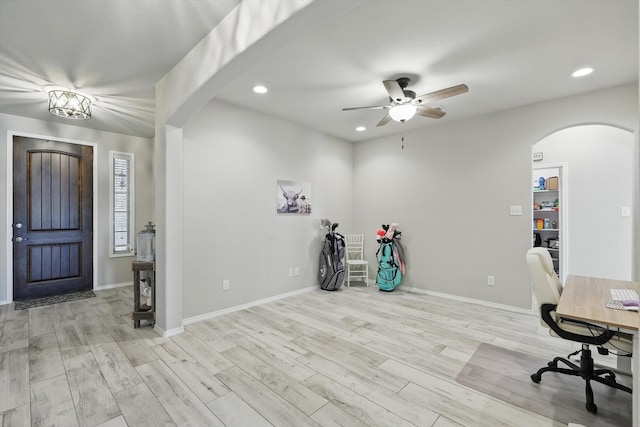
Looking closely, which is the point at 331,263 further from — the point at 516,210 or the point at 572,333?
the point at 572,333

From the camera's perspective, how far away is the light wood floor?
1.84 metres

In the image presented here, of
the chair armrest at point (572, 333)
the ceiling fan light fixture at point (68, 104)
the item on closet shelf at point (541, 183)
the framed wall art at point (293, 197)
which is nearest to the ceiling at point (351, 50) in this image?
the ceiling fan light fixture at point (68, 104)

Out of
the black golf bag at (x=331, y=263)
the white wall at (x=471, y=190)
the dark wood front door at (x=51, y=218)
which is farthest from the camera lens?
Answer: the black golf bag at (x=331, y=263)

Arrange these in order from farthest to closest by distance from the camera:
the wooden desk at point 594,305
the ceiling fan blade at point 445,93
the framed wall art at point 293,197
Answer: the framed wall art at point 293,197 < the ceiling fan blade at point 445,93 < the wooden desk at point 594,305

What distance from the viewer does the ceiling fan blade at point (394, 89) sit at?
2633 mm

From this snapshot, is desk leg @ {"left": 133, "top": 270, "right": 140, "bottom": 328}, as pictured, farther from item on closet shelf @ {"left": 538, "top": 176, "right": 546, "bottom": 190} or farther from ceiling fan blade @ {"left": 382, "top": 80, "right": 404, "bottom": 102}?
item on closet shelf @ {"left": 538, "top": 176, "right": 546, "bottom": 190}

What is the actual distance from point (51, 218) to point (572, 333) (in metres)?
6.33

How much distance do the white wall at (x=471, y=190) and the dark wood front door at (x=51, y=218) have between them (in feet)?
15.8

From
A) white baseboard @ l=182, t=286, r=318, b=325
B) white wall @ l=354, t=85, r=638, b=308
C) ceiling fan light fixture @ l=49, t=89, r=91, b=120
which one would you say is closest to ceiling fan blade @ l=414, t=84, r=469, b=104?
white wall @ l=354, t=85, r=638, b=308

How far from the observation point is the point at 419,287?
473cm

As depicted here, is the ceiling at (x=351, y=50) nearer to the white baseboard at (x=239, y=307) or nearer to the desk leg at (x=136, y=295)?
the desk leg at (x=136, y=295)

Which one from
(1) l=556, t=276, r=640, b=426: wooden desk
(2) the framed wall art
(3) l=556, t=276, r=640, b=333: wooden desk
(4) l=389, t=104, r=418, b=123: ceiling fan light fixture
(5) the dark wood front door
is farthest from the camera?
(2) the framed wall art

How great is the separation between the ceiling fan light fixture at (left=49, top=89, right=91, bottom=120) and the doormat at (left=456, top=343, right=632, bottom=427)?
4.71m

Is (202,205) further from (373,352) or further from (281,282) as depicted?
(373,352)
